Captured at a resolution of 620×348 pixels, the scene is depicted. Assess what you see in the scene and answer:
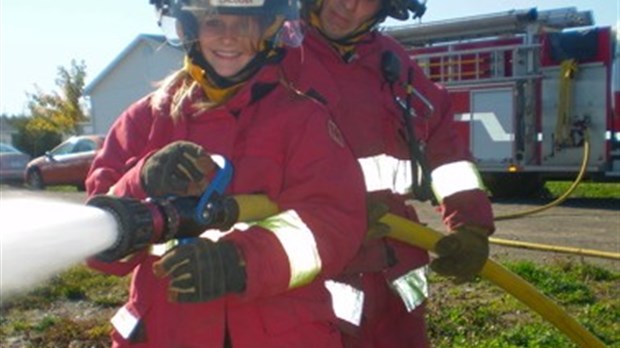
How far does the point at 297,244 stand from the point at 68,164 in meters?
20.4

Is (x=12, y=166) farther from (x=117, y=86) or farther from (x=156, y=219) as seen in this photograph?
(x=156, y=219)

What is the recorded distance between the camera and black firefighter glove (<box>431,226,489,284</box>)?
330 centimetres

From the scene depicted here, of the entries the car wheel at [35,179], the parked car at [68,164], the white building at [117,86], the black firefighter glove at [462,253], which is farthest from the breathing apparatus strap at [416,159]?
the white building at [117,86]

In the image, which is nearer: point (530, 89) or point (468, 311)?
point (468, 311)

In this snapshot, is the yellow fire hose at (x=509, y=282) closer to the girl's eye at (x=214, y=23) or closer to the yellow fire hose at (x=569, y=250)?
the girl's eye at (x=214, y=23)

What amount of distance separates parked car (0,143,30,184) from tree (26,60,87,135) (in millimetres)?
19869

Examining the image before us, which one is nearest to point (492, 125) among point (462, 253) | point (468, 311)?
point (468, 311)

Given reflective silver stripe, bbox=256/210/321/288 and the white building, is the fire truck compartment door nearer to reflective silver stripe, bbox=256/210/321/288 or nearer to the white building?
reflective silver stripe, bbox=256/210/321/288

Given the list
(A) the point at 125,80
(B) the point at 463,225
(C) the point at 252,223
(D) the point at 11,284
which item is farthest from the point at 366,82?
(A) the point at 125,80

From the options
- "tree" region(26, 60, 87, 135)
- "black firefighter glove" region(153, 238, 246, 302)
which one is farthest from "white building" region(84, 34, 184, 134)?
"black firefighter glove" region(153, 238, 246, 302)

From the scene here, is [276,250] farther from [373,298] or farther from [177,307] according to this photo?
[373,298]

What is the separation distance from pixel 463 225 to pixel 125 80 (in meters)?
43.3

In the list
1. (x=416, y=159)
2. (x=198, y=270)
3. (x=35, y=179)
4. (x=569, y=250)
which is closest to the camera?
(x=198, y=270)

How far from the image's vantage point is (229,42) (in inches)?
Answer: 103
